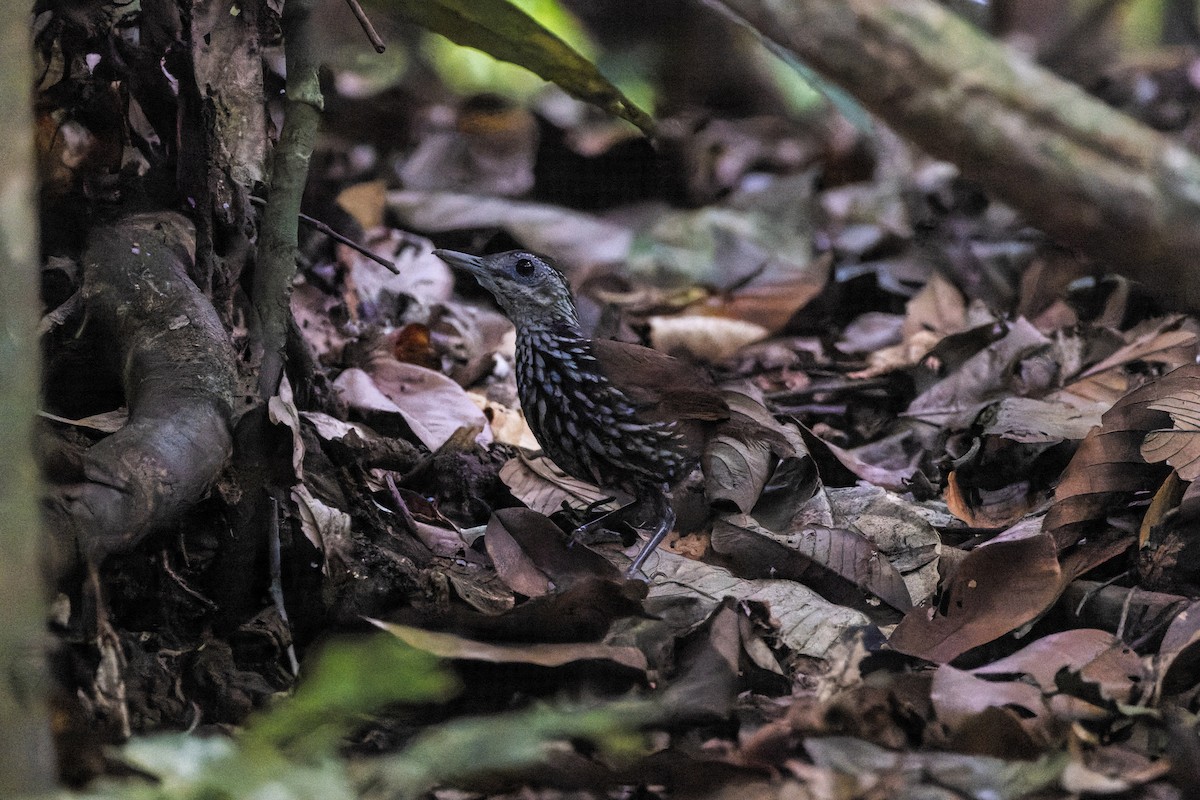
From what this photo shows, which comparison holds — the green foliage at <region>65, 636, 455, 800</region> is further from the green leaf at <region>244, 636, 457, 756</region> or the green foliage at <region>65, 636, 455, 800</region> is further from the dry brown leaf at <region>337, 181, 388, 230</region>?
the dry brown leaf at <region>337, 181, 388, 230</region>

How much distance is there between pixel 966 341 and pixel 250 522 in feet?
10.9

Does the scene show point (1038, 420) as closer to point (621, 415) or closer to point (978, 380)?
point (978, 380)

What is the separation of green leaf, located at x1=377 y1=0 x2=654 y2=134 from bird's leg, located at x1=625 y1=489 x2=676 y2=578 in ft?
3.96

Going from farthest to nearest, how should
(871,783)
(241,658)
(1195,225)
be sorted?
1. (241,658)
2. (871,783)
3. (1195,225)

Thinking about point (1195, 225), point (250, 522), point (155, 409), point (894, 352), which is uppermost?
point (1195, 225)

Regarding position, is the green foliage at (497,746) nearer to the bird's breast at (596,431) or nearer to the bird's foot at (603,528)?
the bird's foot at (603,528)

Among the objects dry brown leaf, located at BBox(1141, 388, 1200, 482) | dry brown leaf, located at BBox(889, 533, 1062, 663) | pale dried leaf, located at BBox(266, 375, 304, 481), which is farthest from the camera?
dry brown leaf, located at BBox(1141, 388, 1200, 482)

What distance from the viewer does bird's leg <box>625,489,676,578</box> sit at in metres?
3.43

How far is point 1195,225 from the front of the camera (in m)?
1.83

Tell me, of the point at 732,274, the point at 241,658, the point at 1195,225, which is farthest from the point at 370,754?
the point at 732,274

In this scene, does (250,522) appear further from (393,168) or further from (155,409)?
(393,168)

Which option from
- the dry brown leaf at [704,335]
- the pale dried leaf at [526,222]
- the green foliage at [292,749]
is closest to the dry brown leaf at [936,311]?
the dry brown leaf at [704,335]

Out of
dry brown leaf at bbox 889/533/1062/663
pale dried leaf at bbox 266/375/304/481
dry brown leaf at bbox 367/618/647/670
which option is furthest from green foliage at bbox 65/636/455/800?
dry brown leaf at bbox 889/533/1062/663

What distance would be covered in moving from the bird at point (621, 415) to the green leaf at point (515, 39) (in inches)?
32.7
